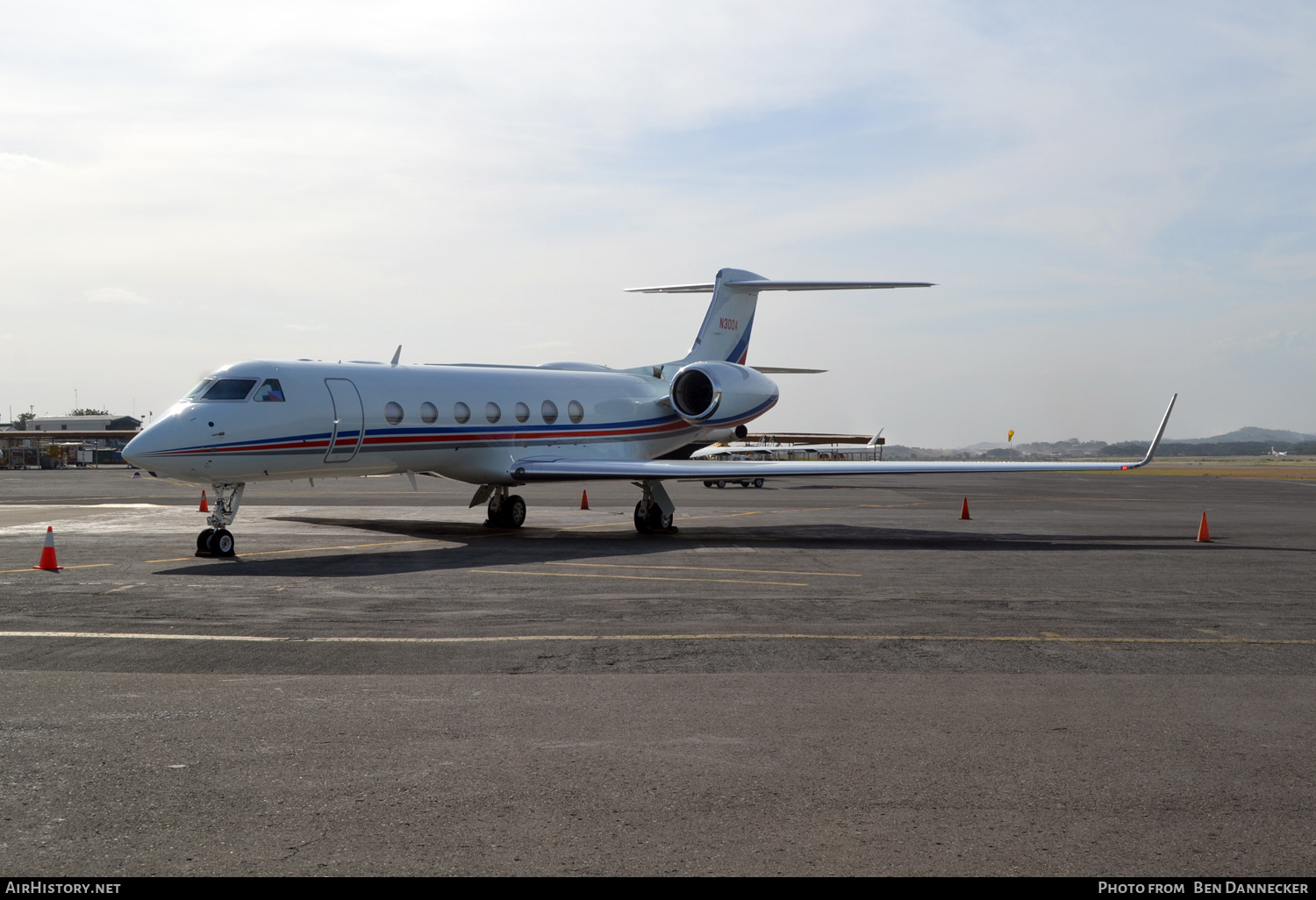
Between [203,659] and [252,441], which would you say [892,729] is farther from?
[252,441]

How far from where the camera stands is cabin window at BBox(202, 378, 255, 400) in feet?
55.3

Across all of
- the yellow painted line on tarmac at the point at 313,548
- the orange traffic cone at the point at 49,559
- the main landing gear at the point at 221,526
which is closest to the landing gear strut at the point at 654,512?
the yellow painted line on tarmac at the point at 313,548

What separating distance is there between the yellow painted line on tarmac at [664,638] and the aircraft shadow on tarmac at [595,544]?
4.30 meters

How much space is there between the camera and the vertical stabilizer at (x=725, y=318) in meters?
26.6

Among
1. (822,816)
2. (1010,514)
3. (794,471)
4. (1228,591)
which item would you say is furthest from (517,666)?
(1010,514)

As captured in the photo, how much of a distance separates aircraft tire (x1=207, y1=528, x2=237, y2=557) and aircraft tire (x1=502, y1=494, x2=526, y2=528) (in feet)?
Answer: 22.6

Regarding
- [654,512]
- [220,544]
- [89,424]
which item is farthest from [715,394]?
[89,424]

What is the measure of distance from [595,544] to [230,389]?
6.29 metres

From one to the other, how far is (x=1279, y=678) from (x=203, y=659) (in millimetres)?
7669

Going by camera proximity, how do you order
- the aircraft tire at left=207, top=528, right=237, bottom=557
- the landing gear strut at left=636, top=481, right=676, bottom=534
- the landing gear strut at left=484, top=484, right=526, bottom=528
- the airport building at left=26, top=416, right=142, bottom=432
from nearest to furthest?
the aircraft tire at left=207, top=528, right=237, bottom=557, the landing gear strut at left=636, top=481, right=676, bottom=534, the landing gear strut at left=484, top=484, right=526, bottom=528, the airport building at left=26, top=416, right=142, bottom=432

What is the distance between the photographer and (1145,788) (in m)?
5.15

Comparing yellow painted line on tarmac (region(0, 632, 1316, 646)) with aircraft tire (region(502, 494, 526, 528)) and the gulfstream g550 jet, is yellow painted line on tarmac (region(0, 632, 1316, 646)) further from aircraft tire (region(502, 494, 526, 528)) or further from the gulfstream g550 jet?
aircraft tire (region(502, 494, 526, 528))

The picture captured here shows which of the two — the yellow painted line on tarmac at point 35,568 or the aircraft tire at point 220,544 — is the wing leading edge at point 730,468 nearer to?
the aircraft tire at point 220,544

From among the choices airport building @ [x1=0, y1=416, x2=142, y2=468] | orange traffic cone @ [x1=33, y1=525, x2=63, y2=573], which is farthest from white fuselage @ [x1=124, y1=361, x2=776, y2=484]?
airport building @ [x1=0, y1=416, x2=142, y2=468]
